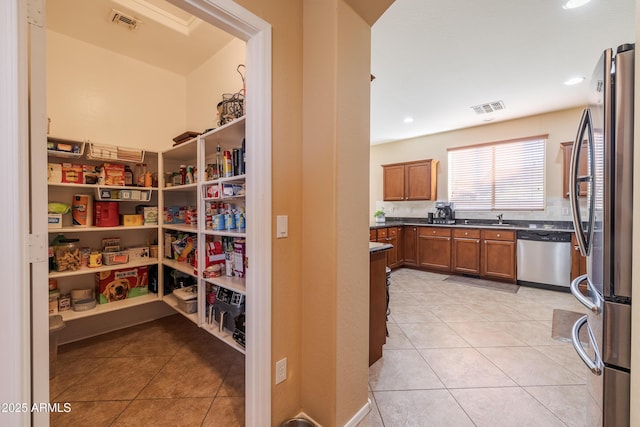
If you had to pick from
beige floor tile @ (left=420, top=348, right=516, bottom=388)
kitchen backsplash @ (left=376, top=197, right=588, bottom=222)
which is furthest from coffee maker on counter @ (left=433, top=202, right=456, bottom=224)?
beige floor tile @ (left=420, top=348, right=516, bottom=388)

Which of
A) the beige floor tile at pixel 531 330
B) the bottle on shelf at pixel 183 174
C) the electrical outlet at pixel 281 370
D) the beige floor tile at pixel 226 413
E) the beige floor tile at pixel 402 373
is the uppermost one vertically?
the bottle on shelf at pixel 183 174

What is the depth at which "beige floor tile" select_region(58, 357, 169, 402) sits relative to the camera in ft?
5.56

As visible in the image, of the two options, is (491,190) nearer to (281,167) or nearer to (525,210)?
(525,210)

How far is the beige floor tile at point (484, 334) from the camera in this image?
2316mm

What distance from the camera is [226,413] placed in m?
1.55

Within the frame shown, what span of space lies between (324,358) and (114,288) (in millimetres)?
2354

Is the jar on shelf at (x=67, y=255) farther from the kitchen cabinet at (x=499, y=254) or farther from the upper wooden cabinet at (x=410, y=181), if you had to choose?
the kitchen cabinet at (x=499, y=254)

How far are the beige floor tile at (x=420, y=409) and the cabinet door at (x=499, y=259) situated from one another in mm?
3242

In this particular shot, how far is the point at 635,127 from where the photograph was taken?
33.1 inches

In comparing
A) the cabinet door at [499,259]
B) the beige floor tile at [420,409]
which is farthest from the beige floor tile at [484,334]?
the cabinet door at [499,259]

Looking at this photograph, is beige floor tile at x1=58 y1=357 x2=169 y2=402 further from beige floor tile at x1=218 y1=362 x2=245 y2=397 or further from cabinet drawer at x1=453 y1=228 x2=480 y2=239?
cabinet drawer at x1=453 y1=228 x2=480 y2=239

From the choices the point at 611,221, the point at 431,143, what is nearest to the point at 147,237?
the point at 611,221

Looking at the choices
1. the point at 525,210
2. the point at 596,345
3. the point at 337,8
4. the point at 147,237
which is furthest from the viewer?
the point at 525,210

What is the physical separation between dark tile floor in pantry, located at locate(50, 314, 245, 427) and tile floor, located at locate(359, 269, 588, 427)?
1.00 m
